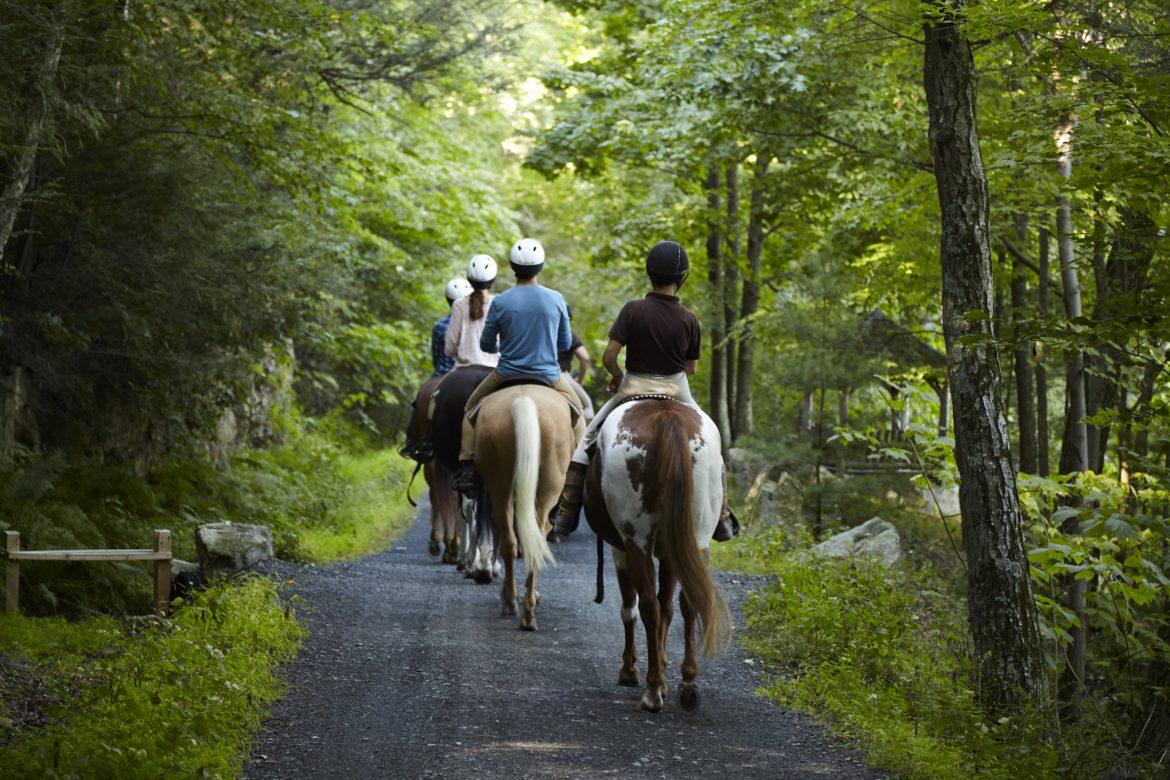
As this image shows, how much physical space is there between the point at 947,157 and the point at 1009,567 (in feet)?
8.68

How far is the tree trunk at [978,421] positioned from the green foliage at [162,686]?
14.8 ft

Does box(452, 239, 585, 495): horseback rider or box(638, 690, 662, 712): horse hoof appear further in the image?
box(452, 239, 585, 495): horseback rider

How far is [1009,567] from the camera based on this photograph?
7387 mm

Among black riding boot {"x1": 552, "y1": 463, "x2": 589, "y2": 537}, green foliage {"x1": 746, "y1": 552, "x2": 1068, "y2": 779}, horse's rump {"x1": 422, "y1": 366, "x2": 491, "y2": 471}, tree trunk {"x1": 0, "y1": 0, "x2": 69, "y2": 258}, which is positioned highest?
tree trunk {"x1": 0, "y1": 0, "x2": 69, "y2": 258}

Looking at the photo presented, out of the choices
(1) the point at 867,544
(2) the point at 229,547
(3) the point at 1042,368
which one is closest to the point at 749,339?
(3) the point at 1042,368

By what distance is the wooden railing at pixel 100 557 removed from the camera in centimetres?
858

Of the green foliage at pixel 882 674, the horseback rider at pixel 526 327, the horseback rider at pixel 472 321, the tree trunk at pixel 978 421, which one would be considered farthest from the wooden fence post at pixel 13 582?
the tree trunk at pixel 978 421

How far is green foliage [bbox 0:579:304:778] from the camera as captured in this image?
5270 millimetres

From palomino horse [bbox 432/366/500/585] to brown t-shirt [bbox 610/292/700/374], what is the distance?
3582 millimetres

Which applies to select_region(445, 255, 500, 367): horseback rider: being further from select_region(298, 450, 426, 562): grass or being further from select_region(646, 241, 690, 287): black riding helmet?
select_region(646, 241, 690, 287): black riding helmet

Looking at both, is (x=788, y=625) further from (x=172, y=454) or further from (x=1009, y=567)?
(x=172, y=454)

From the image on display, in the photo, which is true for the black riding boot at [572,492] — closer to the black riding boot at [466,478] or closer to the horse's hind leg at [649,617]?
the horse's hind leg at [649,617]

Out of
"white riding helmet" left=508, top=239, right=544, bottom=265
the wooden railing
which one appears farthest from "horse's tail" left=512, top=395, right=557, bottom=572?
the wooden railing

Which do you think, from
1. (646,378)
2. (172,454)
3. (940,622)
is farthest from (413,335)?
(646,378)
